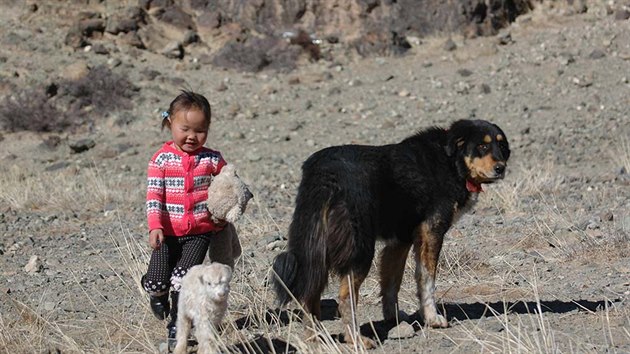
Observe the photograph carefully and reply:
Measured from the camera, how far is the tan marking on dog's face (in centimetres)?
600

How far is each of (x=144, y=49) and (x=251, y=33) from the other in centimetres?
221

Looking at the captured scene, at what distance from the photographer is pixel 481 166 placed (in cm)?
601

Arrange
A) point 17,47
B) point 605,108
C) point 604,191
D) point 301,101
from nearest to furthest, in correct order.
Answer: point 604,191 → point 605,108 → point 301,101 → point 17,47

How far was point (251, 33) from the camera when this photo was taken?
65.9 feet

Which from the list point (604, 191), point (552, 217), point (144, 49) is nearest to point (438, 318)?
point (552, 217)

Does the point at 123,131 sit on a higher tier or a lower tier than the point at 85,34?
lower

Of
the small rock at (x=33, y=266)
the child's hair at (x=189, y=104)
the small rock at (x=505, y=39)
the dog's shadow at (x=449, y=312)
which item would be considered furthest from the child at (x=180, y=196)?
the small rock at (x=505, y=39)

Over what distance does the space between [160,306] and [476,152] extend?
2.08 metres

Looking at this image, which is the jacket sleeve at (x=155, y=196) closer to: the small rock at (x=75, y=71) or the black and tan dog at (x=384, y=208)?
the black and tan dog at (x=384, y=208)

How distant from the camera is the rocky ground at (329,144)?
5.92 metres

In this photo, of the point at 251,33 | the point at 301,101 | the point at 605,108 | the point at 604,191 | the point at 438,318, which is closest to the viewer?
the point at 438,318

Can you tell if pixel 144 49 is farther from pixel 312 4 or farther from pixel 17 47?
pixel 312 4

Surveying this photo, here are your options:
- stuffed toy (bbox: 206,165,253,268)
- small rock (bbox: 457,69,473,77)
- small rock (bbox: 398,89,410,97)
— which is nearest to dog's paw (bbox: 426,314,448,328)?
stuffed toy (bbox: 206,165,253,268)

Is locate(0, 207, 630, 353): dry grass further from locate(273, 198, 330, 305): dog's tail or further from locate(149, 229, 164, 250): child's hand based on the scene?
locate(149, 229, 164, 250): child's hand
